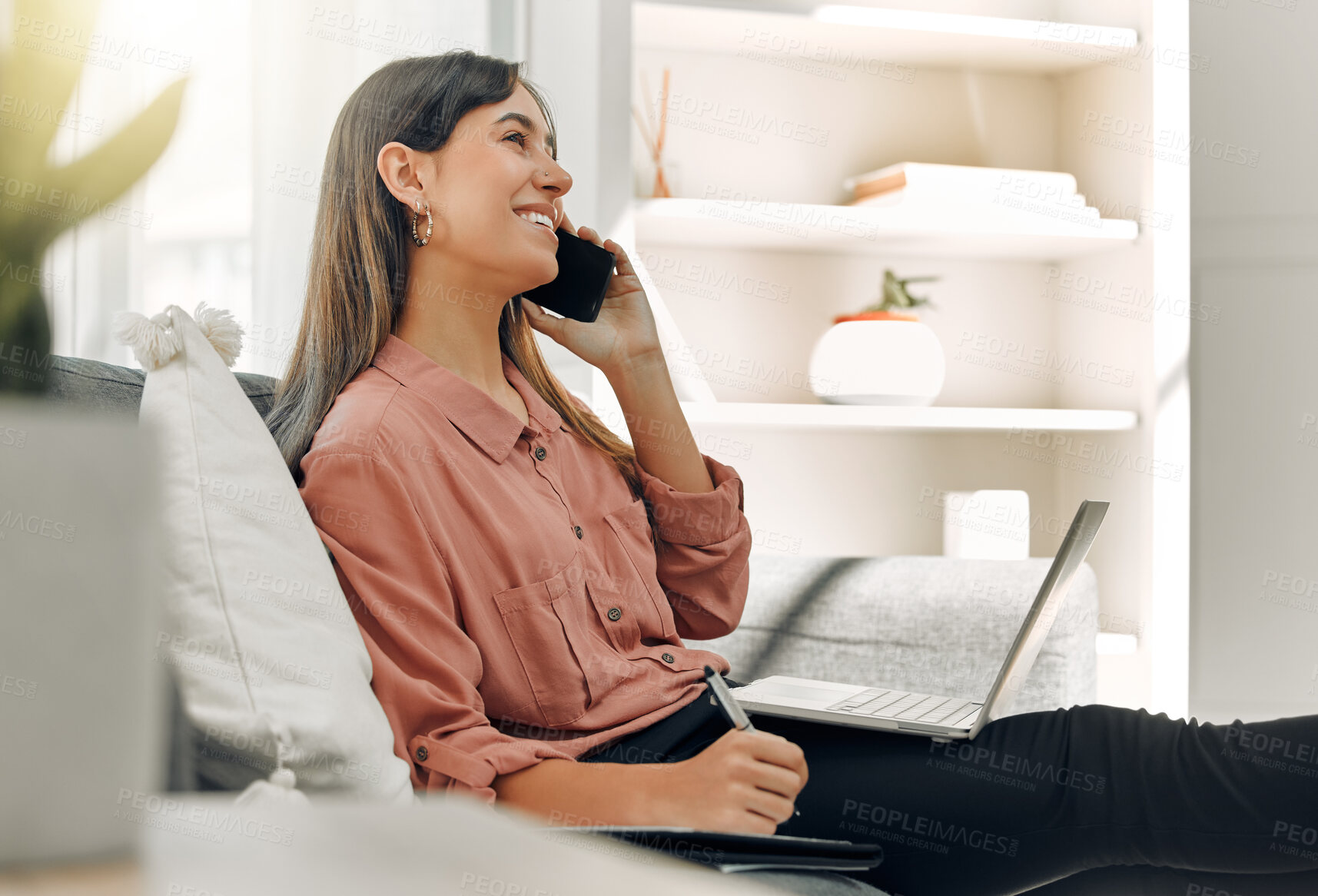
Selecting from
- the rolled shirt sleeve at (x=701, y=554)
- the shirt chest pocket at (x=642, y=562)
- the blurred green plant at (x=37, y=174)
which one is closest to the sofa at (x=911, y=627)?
the rolled shirt sleeve at (x=701, y=554)

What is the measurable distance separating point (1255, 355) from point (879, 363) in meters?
0.78

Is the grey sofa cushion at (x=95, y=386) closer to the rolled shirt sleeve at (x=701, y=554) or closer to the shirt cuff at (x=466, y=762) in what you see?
the shirt cuff at (x=466, y=762)

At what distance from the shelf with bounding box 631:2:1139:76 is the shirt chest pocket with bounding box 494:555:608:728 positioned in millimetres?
1092

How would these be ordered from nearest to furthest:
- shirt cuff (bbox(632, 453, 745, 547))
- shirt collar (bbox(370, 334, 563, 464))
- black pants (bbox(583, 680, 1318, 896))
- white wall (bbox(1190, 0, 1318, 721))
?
black pants (bbox(583, 680, 1318, 896)) < shirt collar (bbox(370, 334, 563, 464)) < shirt cuff (bbox(632, 453, 745, 547)) < white wall (bbox(1190, 0, 1318, 721))

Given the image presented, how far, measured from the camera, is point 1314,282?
1.93m

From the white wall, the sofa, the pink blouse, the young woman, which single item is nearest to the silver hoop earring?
the young woman

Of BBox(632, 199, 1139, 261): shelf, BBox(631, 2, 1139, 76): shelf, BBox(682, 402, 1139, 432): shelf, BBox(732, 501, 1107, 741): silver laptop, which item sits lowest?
BBox(732, 501, 1107, 741): silver laptop

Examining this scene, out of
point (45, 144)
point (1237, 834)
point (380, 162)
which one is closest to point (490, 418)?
point (380, 162)

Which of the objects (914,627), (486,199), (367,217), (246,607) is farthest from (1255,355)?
(246,607)

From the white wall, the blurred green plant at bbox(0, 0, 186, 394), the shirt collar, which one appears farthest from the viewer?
the white wall

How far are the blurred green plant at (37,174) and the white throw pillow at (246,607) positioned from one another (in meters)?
0.10

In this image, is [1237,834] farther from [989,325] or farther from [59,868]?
[989,325]

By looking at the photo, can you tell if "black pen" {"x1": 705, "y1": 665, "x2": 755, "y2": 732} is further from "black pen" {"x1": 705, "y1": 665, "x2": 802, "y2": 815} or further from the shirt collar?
the shirt collar

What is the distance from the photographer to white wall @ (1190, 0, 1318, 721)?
6.34 ft
